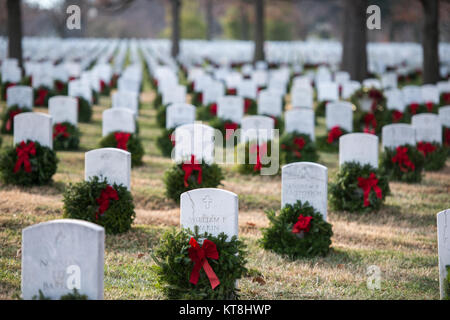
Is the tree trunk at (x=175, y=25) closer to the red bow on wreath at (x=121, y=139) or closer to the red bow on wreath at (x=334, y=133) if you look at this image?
the red bow on wreath at (x=334, y=133)

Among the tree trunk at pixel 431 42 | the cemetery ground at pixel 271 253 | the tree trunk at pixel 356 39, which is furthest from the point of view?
the tree trunk at pixel 431 42

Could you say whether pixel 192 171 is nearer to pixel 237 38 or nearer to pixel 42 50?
pixel 42 50

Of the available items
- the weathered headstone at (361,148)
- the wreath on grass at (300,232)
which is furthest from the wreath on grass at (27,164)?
the weathered headstone at (361,148)

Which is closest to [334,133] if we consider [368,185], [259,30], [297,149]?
[297,149]

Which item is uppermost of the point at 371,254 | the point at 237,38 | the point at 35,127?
the point at 237,38

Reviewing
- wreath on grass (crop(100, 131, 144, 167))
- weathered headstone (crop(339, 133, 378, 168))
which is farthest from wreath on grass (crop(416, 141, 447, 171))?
wreath on grass (crop(100, 131, 144, 167))

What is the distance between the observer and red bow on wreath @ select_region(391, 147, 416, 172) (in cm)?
1098

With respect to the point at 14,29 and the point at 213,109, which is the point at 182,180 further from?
the point at 14,29

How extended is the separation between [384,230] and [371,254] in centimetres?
120

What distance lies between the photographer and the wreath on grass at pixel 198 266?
5.79 meters

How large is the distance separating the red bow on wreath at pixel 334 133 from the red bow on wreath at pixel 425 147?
1.91m

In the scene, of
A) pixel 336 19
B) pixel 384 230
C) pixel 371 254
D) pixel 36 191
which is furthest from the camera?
pixel 336 19
